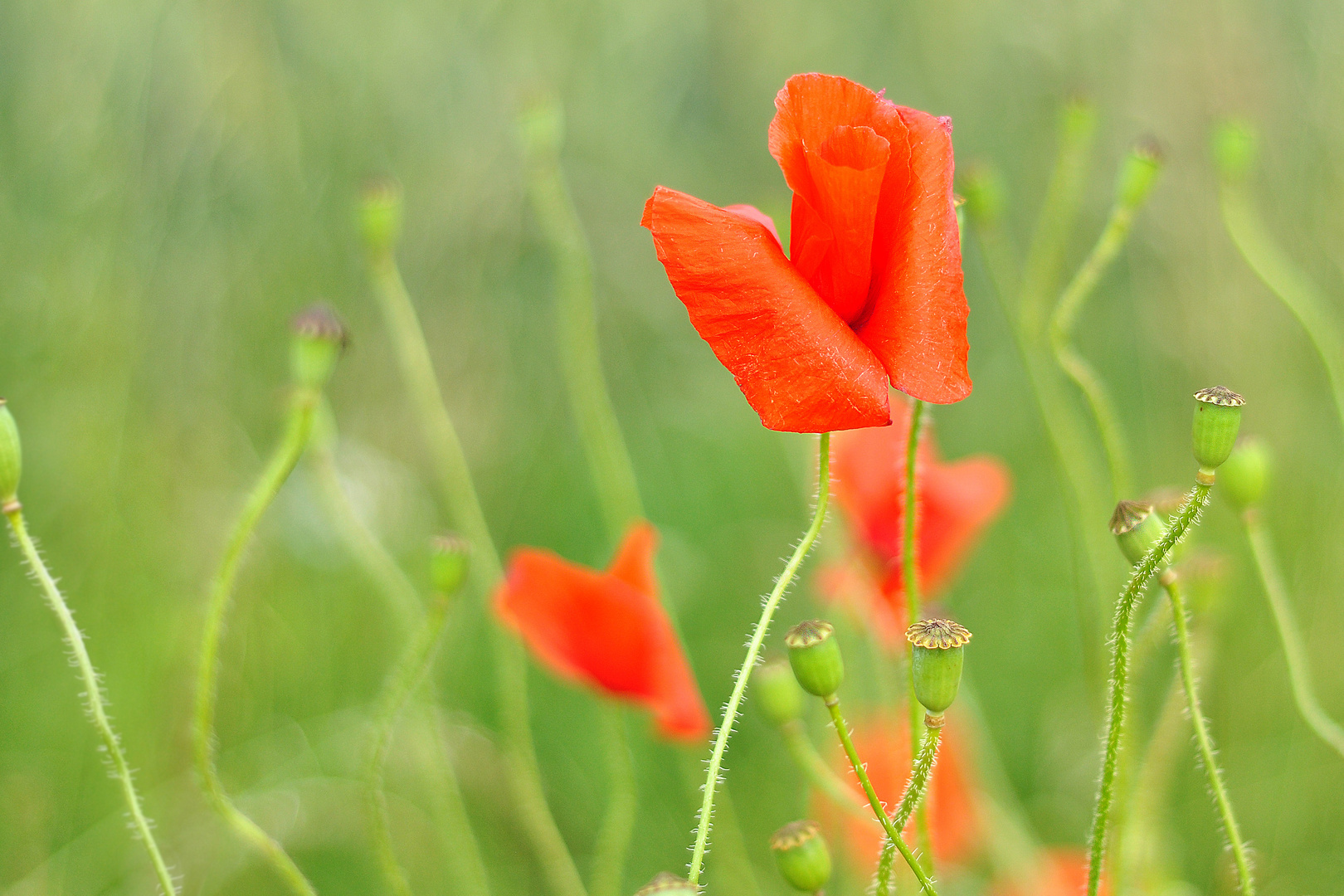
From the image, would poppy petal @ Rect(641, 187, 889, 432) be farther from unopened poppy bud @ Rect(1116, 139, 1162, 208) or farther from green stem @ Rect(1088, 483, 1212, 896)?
unopened poppy bud @ Rect(1116, 139, 1162, 208)

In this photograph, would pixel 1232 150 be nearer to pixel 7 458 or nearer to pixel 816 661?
pixel 816 661

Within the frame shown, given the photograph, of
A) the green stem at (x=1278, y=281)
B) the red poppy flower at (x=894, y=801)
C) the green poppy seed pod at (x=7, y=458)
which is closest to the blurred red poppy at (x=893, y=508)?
the red poppy flower at (x=894, y=801)

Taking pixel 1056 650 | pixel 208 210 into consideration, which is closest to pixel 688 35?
pixel 208 210

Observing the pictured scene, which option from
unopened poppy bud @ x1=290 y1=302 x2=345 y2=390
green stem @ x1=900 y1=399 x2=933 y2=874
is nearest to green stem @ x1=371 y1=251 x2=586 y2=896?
unopened poppy bud @ x1=290 y1=302 x2=345 y2=390

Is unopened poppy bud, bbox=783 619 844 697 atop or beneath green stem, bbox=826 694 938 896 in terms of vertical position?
atop

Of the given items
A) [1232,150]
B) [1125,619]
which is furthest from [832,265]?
[1232,150]

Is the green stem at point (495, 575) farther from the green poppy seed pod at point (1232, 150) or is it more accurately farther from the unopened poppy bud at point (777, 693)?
the green poppy seed pod at point (1232, 150)
